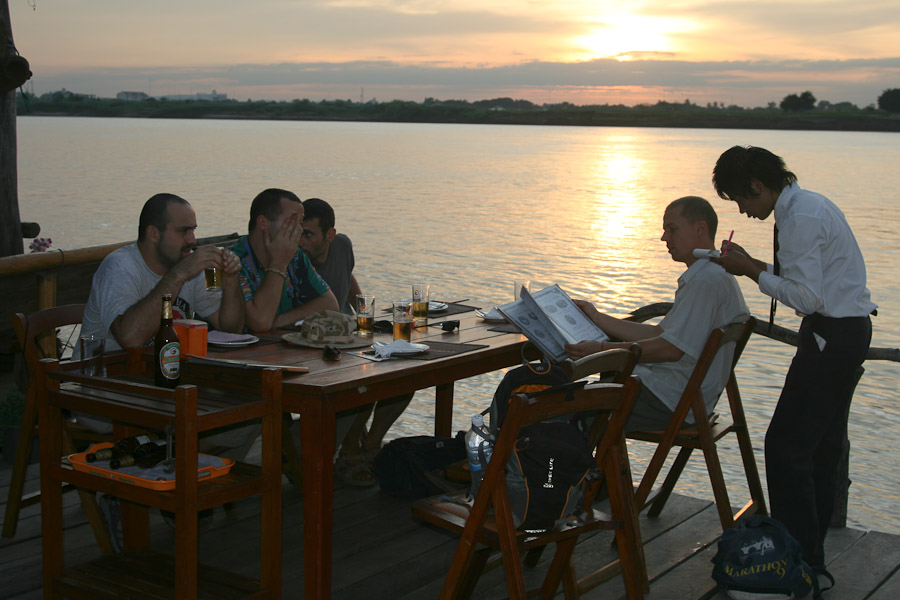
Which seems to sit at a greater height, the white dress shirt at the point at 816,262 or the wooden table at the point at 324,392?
the white dress shirt at the point at 816,262

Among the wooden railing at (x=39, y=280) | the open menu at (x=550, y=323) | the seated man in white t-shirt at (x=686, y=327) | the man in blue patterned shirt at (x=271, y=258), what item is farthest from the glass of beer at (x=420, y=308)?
the wooden railing at (x=39, y=280)

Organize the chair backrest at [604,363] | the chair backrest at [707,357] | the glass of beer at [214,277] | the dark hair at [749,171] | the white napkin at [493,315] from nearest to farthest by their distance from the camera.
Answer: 1. the chair backrest at [604,363]
2. the dark hair at [749,171]
3. the chair backrest at [707,357]
4. the glass of beer at [214,277]
5. the white napkin at [493,315]

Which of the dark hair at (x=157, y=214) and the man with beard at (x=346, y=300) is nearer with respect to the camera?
the dark hair at (x=157, y=214)

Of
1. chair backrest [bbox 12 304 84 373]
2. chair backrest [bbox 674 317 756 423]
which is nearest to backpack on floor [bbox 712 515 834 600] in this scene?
chair backrest [bbox 674 317 756 423]

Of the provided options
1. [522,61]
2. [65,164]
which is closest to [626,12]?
[522,61]

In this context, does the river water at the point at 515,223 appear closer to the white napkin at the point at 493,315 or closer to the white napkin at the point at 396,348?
the white napkin at the point at 493,315

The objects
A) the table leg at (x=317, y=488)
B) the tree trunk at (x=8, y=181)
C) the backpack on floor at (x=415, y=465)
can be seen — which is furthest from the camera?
the tree trunk at (x=8, y=181)

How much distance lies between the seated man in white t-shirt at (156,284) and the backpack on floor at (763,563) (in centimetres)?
174

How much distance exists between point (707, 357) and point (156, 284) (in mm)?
2012

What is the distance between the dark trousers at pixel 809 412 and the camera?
3.10 m

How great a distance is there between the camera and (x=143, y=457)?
2604 mm

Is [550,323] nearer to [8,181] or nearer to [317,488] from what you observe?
[317,488]

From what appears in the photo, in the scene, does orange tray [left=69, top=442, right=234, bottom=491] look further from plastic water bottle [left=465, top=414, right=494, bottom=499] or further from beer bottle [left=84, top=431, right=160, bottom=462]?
plastic water bottle [left=465, top=414, right=494, bottom=499]

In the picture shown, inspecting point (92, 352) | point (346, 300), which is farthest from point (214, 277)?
point (346, 300)
